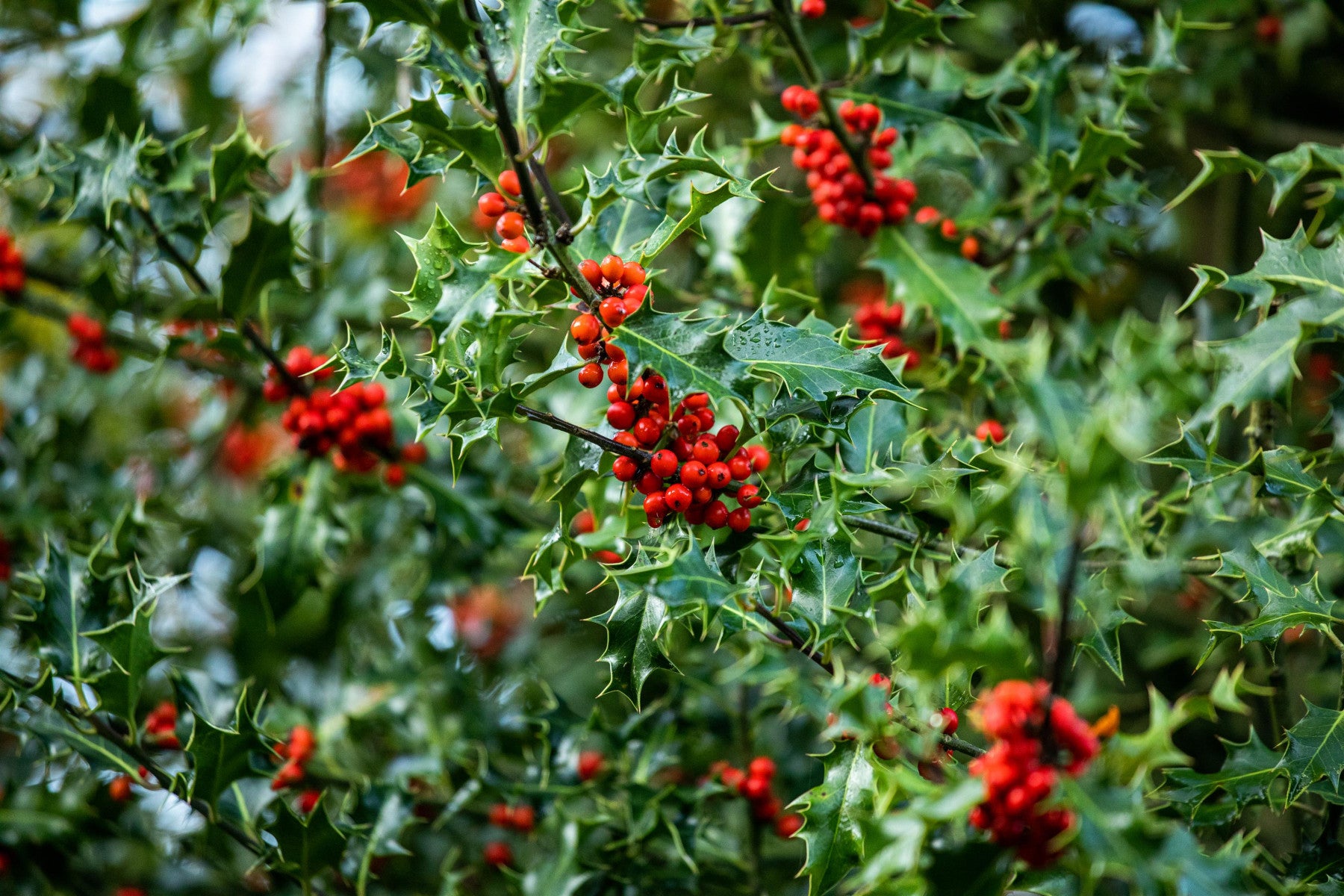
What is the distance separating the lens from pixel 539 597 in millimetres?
2061

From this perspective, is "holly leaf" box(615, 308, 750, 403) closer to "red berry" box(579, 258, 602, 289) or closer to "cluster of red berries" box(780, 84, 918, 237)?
"red berry" box(579, 258, 602, 289)

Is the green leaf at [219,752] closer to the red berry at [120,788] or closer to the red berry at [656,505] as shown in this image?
the red berry at [120,788]

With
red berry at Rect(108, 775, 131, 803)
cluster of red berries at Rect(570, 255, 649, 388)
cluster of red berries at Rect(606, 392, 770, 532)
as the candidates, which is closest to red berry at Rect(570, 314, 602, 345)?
cluster of red berries at Rect(570, 255, 649, 388)

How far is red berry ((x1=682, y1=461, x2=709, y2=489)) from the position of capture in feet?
5.74

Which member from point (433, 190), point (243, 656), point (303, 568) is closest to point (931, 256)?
→ point (303, 568)

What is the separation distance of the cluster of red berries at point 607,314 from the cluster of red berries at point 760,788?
1251 millimetres

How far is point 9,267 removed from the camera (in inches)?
129

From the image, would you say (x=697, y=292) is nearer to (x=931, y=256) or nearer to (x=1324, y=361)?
(x=931, y=256)

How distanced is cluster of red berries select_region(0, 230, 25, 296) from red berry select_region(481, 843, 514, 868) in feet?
7.77

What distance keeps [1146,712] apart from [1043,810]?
7.90ft

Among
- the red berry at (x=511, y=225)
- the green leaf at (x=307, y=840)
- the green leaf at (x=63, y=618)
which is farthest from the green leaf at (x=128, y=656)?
the red berry at (x=511, y=225)

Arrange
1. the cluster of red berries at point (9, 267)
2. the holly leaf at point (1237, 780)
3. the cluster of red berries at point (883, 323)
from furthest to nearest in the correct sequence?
the cluster of red berries at point (9, 267)
the cluster of red berries at point (883, 323)
the holly leaf at point (1237, 780)

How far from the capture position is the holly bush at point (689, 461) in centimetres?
158

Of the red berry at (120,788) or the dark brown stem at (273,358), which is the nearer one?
the red berry at (120,788)
